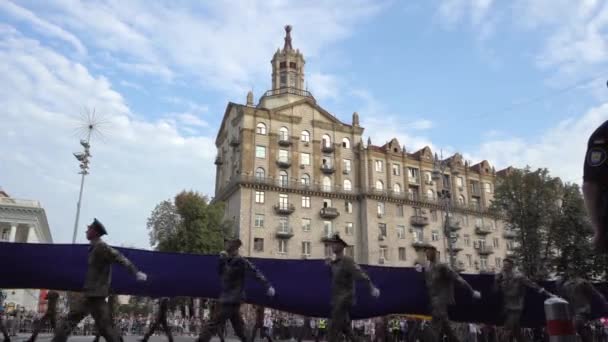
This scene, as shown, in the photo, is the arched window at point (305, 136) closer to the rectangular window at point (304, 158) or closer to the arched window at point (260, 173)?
the rectangular window at point (304, 158)

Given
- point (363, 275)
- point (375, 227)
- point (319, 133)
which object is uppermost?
point (319, 133)

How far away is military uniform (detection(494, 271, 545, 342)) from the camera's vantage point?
11656mm

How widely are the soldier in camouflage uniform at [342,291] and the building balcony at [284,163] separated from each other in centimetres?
4644

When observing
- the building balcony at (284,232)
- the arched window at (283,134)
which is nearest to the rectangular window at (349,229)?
the building balcony at (284,232)

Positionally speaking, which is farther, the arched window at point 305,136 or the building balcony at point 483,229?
the building balcony at point 483,229

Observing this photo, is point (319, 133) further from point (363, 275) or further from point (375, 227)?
point (363, 275)

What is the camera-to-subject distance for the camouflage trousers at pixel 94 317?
25.8 ft

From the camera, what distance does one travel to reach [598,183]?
132 inches

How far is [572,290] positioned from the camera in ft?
41.7

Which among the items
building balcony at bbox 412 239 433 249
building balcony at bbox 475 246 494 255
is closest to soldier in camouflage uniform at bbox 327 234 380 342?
building balcony at bbox 412 239 433 249

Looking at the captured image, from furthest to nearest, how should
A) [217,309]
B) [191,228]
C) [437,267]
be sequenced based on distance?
1. [191,228]
2. [437,267]
3. [217,309]

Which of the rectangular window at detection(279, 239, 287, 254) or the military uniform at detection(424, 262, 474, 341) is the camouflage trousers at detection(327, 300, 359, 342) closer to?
the military uniform at detection(424, 262, 474, 341)

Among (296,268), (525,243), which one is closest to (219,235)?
(525,243)

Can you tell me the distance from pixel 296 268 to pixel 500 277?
17.7 ft
